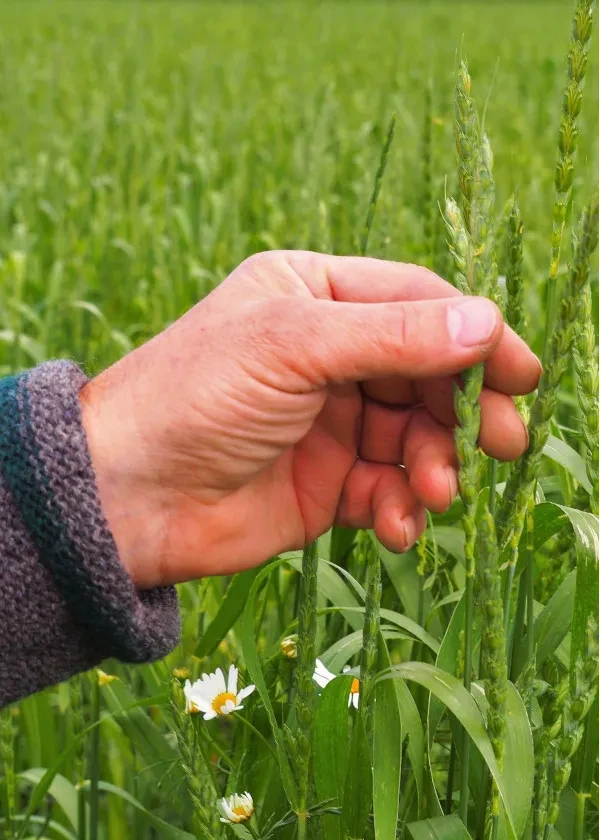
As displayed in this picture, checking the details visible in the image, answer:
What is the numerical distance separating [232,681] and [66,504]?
27 centimetres

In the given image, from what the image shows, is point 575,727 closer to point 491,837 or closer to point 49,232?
point 491,837

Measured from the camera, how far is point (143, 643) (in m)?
1.15

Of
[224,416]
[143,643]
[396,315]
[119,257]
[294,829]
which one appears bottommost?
[119,257]

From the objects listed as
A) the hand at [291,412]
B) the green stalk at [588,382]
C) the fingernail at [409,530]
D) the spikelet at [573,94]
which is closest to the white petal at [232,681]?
the hand at [291,412]

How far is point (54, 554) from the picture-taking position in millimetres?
1078

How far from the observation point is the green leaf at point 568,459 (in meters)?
1.17

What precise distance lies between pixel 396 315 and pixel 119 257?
2656 mm

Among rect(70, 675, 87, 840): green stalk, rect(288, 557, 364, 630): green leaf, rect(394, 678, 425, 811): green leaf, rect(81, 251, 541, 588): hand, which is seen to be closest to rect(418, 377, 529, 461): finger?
rect(81, 251, 541, 588): hand

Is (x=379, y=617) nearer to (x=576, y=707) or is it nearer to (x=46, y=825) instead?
(x=576, y=707)

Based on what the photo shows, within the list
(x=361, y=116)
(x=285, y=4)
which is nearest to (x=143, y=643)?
(x=361, y=116)

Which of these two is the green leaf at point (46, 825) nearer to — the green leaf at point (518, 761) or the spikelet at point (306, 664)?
the spikelet at point (306, 664)

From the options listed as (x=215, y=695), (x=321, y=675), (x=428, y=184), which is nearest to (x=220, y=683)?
(x=215, y=695)

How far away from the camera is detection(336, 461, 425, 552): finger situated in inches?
46.6

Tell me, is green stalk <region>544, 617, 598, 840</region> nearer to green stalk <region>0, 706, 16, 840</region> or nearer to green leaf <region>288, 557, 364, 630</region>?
green leaf <region>288, 557, 364, 630</region>
